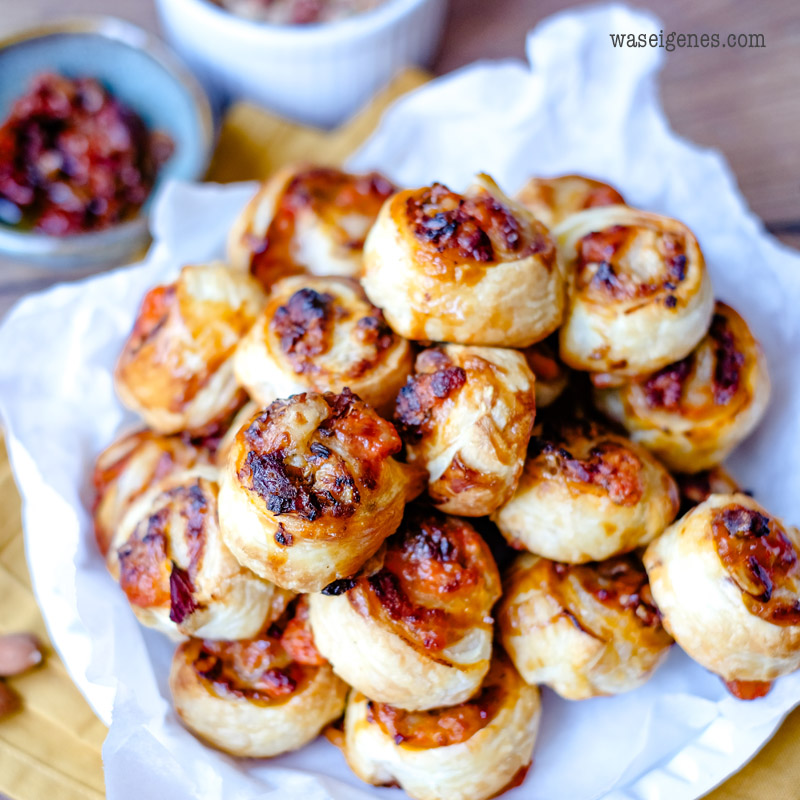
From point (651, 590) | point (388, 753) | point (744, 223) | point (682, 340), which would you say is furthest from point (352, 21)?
point (388, 753)

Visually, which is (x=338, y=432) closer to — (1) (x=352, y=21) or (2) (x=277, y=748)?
(2) (x=277, y=748)

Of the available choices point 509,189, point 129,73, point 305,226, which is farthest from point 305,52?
point 305,226

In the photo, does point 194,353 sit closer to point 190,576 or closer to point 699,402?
point 190,576
